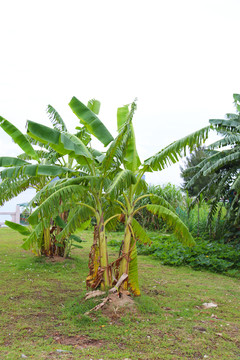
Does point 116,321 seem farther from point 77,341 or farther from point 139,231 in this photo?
point 139,231

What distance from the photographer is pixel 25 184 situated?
9.68 metres

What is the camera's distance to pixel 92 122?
20.9ft

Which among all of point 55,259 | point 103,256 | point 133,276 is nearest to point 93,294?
point 103,256

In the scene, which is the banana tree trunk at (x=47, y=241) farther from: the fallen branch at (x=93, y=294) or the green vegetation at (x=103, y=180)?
the fallen branch at (x=93, y=294)

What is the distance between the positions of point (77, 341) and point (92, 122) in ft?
12.0

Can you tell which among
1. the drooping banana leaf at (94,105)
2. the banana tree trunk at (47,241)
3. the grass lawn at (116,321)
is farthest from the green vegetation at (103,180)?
the banana tree trunk at (47,241)

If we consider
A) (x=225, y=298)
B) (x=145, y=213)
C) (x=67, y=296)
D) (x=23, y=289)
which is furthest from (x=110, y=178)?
(x=145, y=213)

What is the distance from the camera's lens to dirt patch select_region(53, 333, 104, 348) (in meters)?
4.57

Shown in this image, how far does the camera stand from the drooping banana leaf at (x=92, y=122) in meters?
6.34

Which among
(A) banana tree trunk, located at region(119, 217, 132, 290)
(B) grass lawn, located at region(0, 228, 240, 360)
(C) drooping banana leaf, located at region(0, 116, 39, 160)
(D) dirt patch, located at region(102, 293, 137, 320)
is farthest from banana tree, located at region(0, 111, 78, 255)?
(D) dirt patch, located at region(102, 293, 137, 320)

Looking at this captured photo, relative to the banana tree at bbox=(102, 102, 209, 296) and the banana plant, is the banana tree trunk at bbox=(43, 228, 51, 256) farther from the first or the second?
the banana plant

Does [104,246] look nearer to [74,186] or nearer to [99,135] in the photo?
[74,186]

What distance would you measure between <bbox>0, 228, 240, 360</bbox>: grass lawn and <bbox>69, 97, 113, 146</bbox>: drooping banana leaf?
2.91 m

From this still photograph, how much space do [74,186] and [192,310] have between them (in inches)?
120
